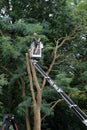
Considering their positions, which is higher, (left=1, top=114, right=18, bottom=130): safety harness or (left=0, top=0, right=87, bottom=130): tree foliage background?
(left=1, top=114, right=18, bottom=130): safety harness

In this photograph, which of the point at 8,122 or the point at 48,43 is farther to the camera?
the point at 48,43

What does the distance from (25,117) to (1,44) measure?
1997 mm

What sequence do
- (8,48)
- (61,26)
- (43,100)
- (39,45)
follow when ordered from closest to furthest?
(39,45), (8,48), (43,100), (61,26)

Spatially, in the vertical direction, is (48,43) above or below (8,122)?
below

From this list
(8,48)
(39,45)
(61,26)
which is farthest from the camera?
(61,26)

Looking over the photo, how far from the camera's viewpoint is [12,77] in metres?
7.78

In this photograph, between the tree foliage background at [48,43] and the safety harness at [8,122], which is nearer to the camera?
the safety harness at [8,122]

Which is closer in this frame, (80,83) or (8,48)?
(8,48)

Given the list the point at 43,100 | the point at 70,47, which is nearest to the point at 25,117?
the point at 43,100

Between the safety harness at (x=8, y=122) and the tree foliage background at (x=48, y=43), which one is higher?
the safety harness at (x=8, y=122)

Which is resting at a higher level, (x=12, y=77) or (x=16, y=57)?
(x=16, y=57)

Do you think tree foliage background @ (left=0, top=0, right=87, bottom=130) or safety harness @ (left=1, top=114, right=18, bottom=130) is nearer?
safety harness @ (left=1, top=114, right=18, bottom=130)

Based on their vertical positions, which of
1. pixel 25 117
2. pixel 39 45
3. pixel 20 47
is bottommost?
pixel 25 117

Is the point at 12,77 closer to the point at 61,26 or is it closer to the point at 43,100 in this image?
the point at 43,100
